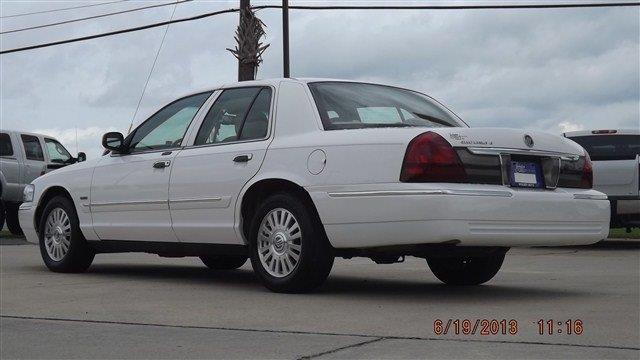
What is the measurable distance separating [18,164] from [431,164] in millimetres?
14860

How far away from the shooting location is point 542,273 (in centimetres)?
991

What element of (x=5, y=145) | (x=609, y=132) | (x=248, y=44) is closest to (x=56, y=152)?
(x=5, y=145)

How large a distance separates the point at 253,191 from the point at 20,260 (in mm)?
4991

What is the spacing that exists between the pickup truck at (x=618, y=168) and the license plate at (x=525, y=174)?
8.57 metres

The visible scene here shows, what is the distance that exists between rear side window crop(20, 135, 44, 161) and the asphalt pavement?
35.8ft

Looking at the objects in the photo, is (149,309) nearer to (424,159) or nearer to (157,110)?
(424,159)

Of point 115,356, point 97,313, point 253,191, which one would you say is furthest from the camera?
point 253,191

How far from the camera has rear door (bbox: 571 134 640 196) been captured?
50.5 feet

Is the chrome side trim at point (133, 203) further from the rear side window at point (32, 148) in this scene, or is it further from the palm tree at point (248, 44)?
the palm tree at point (248, 44)

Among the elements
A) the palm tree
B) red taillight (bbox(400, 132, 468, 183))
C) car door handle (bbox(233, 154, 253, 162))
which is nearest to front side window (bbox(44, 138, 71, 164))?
the palm tree

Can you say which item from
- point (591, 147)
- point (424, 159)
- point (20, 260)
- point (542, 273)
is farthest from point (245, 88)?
point (591, 147)

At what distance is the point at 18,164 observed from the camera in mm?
20031

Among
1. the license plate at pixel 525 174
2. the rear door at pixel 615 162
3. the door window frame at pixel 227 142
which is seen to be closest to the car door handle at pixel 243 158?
the door window frame at pixel 227 142

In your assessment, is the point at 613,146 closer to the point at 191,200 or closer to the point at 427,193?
the point at 191,200
